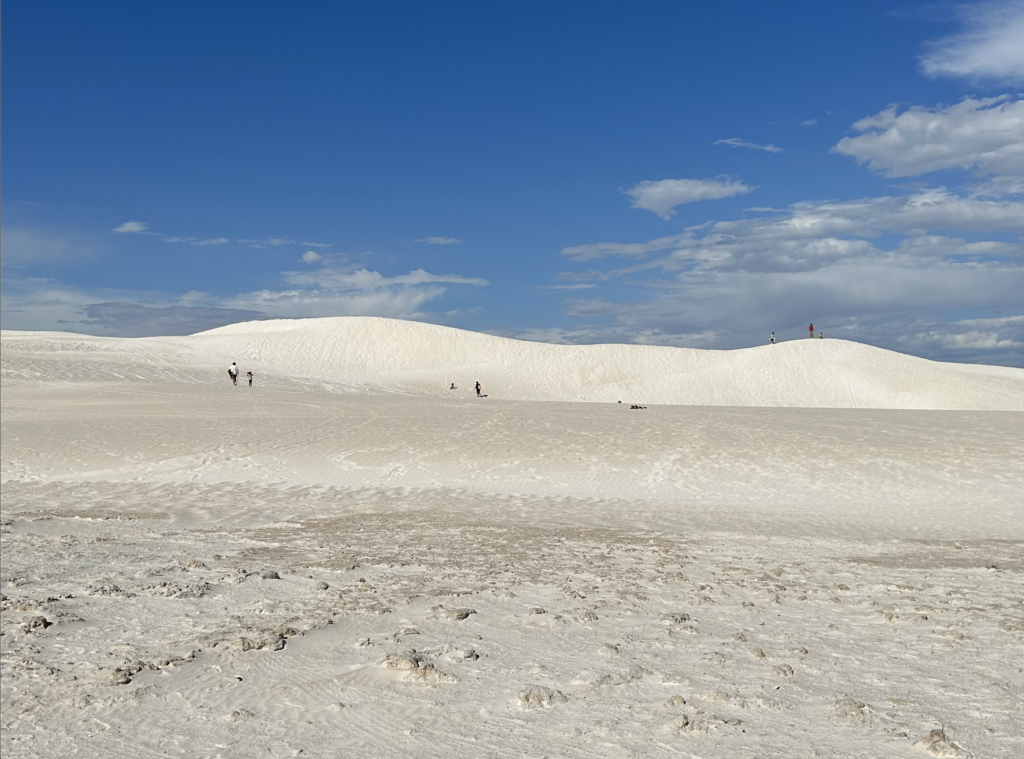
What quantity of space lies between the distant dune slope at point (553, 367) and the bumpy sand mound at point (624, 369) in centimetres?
8

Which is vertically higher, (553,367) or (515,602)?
(553,367)

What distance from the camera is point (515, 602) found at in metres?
6.52

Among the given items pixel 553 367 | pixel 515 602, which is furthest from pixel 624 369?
pixel 515 602

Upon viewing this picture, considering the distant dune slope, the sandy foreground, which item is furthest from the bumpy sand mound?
the sandy foreground

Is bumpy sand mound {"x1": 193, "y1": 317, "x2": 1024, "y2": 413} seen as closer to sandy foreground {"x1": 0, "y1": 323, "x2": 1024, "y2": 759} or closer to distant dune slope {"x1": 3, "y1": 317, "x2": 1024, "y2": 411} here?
distant dune slope {"x1": 3, "y1": 317, "x2": 1024, "y2": 411}

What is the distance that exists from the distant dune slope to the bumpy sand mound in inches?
3.1

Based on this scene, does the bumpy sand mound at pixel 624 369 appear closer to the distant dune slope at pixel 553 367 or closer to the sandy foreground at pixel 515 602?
the distant dune slope at pixel 553 367

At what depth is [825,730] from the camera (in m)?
4.03

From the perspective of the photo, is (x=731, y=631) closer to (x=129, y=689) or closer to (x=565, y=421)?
(x=129, y=689)

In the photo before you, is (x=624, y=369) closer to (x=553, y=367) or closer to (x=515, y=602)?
(x=553, y=367)

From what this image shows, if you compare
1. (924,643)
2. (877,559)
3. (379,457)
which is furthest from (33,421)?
(924,643)

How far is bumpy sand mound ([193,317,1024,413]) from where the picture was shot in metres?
46.8

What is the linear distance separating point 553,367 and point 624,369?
4.69 m

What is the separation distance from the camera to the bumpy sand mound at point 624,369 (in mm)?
46781
